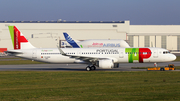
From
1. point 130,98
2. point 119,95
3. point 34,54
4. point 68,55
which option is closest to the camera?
point 130,98

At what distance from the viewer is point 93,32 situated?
406 ft

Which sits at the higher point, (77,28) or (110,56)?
(77,28)

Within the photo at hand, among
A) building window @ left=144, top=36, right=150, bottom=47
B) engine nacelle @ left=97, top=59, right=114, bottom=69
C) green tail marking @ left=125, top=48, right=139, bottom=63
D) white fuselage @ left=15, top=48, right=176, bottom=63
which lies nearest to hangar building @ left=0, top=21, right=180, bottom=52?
building window @ left=144, top=36, right=150, bottom=47

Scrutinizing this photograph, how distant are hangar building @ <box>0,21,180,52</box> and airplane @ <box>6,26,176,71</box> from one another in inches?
2997

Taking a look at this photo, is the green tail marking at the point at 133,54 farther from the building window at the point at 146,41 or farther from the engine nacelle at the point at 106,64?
the building window at the point at 146,41

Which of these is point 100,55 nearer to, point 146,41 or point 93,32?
point 93,32

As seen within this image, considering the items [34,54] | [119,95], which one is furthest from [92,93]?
[34,54]

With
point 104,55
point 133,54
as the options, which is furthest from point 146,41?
point 104,55

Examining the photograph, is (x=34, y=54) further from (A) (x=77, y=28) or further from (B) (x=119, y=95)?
(A) (x=77, y=28)

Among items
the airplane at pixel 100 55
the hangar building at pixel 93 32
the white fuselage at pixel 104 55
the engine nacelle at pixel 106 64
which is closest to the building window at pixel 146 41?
the hangar building at pixel 93 32

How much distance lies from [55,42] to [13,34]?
252 feet

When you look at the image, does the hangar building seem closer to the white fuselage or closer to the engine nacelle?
the white fuselage

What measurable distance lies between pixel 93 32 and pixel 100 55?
8315 centimetres

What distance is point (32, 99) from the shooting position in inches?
694
